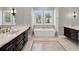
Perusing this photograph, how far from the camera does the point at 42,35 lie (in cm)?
540

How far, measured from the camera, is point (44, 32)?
538 cm

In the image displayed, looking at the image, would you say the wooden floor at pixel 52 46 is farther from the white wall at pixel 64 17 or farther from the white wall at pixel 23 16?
the white wall at pixel 23 16

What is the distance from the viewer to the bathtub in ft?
17.5

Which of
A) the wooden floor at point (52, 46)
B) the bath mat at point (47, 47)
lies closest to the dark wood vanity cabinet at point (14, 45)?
the wooden floor at point (52, 46)

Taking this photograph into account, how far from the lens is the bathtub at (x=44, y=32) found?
5.33 metres

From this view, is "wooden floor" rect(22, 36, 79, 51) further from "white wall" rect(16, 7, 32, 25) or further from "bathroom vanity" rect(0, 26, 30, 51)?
"white wall" rect(16, 7, 32, 25)

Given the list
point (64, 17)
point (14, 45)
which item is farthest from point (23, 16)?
point (14, 45)

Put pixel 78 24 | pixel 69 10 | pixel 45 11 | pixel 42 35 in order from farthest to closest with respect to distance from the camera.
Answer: pixel 45 11
pixel 42 35
pixel 69 10
pixel 78 24

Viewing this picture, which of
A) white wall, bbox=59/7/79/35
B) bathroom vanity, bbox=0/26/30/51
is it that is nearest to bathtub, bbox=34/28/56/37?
white wall, bbox=59/7/79/35

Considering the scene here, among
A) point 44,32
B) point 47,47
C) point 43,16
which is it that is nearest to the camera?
point 47,47

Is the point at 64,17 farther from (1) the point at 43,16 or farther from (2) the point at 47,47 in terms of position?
(2) the point at 47,47
